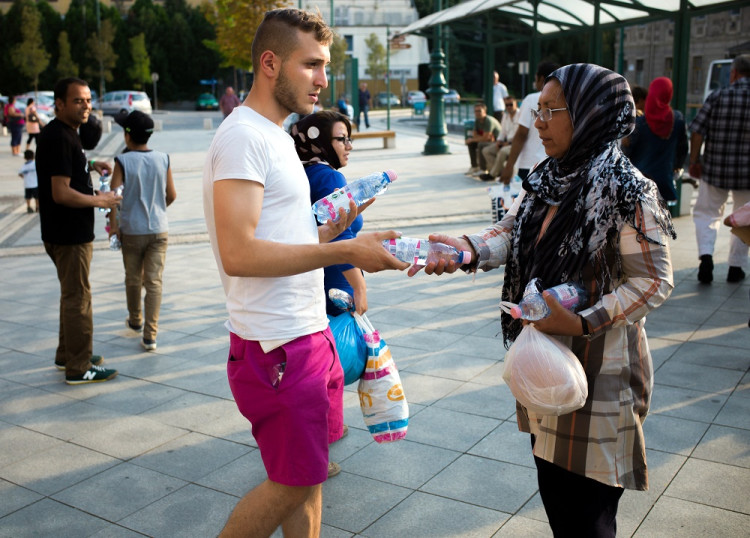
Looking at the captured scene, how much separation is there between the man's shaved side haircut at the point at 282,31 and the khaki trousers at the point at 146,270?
374cm

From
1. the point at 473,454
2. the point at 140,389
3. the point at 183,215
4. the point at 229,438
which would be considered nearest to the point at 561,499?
the point at 473,454

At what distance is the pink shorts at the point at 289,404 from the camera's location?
2471 mm

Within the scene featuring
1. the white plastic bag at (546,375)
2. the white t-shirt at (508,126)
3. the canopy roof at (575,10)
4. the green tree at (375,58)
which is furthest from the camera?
the green tree at (375,58)

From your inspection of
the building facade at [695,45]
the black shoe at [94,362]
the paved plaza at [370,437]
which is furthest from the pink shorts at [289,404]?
the building facade at [695,45]

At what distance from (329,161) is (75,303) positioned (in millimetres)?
2402

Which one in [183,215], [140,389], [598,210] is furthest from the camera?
[183,215]

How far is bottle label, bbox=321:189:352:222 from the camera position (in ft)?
9.19

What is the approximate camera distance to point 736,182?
721cm

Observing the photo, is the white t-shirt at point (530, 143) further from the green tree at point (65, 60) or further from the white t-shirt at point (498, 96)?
the green tree at point (65, 60)

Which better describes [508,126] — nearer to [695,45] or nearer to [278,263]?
[278,263]

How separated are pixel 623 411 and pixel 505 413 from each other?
6.93 ft

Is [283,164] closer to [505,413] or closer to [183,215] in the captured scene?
[505,413]

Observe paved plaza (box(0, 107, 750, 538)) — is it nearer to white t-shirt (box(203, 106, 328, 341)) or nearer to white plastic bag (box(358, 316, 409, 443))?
white plastic bag (box(358, 316, 409, 443))

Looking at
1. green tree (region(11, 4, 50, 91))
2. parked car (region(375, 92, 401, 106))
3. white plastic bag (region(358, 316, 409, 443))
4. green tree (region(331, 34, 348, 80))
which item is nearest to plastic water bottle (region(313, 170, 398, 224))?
white plastic bag (region(358, 316, 409, 443))
